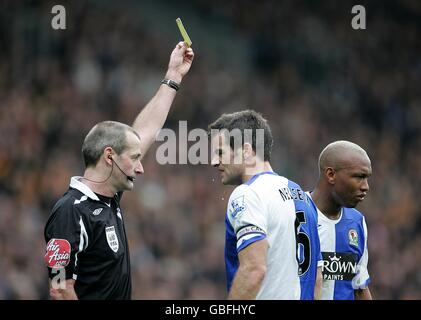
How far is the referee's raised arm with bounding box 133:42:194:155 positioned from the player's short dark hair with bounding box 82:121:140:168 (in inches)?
27.1

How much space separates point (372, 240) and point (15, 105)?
6.18 metres

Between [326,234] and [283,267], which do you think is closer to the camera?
[283,267]

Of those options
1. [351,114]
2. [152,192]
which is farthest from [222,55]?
[152,192]

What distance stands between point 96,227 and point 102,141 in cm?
55

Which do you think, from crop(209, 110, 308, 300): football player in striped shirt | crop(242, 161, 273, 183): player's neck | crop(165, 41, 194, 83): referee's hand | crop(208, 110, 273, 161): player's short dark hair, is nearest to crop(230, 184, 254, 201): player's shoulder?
crop(209, 110, 308, 300): football player in striped shirt

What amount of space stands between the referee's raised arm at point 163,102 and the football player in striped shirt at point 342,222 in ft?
3.96

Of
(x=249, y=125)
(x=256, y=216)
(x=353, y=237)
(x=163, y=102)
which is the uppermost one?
(x=163, y=102)

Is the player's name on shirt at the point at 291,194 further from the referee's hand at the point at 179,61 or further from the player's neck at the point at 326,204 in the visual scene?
the referee's hand at the point at 179,61

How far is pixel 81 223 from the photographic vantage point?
516cm

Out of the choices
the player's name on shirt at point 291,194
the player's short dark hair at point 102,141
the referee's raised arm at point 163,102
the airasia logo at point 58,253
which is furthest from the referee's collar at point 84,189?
the player's name on shirt at point 291,194

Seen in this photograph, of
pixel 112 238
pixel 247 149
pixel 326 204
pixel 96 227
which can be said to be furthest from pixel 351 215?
pixel 96 227

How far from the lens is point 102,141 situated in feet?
17.8

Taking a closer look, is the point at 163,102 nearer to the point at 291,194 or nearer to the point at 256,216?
the point at 291,194
